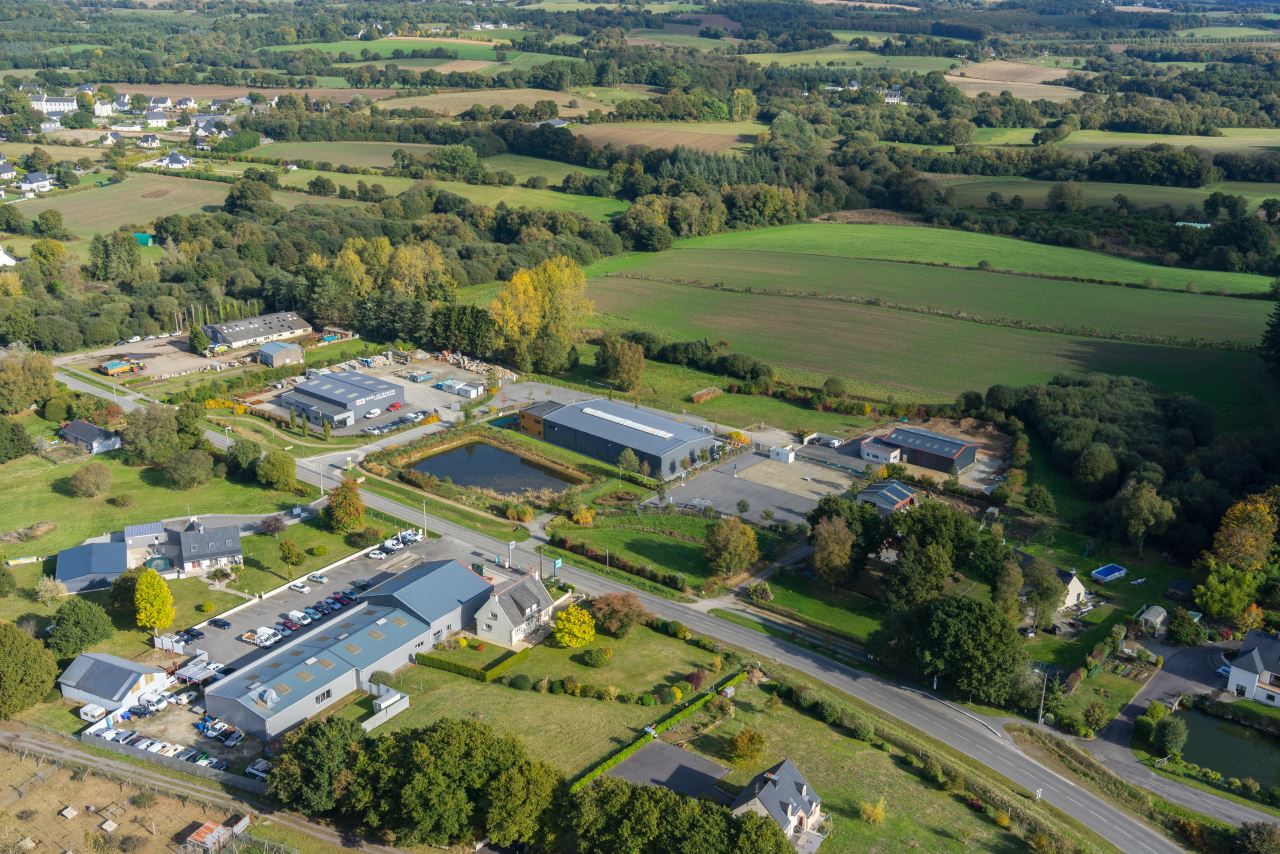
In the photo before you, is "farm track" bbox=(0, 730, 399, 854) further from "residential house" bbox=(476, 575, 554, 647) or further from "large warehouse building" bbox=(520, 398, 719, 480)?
"large warehouse building" bbox=(520, 398, 719, 480)

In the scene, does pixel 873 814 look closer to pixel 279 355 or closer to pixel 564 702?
pixel 564 702

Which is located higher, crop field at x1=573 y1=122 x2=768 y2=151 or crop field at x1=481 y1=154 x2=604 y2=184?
crop field at x1=573 y1=122 x2=768 y2=151

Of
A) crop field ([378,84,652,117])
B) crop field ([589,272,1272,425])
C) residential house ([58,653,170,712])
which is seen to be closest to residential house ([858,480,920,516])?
crop field ([589,272,1272,425])

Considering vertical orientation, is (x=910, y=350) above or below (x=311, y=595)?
above

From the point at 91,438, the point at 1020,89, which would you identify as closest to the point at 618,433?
the point at 91,438

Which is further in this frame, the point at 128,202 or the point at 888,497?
the point at 128,202

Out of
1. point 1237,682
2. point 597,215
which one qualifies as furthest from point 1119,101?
point 1237,682

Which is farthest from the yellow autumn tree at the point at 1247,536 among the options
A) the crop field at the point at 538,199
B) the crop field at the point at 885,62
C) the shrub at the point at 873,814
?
the crop field at the point at 885,62
